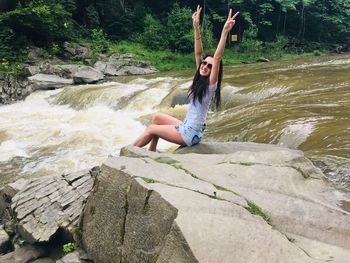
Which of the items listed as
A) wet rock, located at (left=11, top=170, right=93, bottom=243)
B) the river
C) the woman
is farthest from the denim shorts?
the river

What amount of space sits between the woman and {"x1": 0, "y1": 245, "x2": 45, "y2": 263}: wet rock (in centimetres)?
179

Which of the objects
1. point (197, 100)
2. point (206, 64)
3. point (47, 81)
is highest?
point (206, 64)

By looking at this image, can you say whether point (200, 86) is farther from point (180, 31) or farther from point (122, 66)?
point (180, 31)

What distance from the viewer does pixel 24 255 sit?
5164 mm

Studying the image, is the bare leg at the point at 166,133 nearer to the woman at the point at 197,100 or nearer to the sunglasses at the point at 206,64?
the woman at the point at 197,100

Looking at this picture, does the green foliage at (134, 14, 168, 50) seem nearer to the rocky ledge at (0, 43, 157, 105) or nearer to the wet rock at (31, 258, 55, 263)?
the rocky ledge at (0, 43, 157, 105)

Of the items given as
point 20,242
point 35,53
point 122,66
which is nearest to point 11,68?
point 35,53

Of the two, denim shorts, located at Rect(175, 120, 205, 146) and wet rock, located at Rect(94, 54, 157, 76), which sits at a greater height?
denim shorts, located at Rect(175, 120, 205, 146)

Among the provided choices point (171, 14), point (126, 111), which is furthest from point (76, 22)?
point (126, 111)

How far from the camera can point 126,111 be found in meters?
13.4

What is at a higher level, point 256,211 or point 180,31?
point 256,211

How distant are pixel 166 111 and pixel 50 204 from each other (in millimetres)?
7053

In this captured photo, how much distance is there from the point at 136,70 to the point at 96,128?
12.0 meters

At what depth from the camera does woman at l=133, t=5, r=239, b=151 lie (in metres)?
5.06
